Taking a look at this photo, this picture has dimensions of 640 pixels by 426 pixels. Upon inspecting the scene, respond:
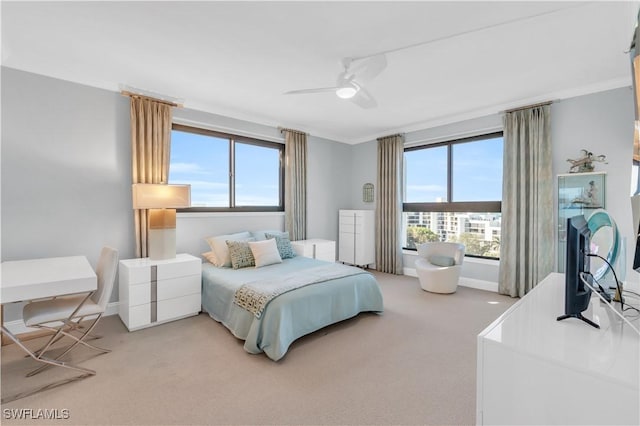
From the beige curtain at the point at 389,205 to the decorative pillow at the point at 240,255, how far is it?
106 inches

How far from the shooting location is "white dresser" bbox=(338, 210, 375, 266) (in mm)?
5422

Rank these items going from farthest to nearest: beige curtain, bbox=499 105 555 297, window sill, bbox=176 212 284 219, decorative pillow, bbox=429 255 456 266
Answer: decorative pillow, bbox=429 255 456 266, window sill, bbox=176 212 284 219, beige curtain, bbox=499 105 555 297

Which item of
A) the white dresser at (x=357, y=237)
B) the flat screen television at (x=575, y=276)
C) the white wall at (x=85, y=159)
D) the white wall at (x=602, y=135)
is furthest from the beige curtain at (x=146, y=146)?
the white wall at (x=602, y=135)

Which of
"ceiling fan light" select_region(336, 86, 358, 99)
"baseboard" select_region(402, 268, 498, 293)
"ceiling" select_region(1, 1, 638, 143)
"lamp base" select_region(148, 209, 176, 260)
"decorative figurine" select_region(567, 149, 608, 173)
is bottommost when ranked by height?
"baseboard" select_region(402, 268, 498, 293)

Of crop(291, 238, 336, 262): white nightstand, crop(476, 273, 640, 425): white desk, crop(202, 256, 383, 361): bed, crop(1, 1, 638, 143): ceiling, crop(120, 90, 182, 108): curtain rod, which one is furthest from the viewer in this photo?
crop(291, 238, 336, 262): white nightstand

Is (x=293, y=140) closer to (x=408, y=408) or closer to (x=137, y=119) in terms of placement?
(x=137, y=119)

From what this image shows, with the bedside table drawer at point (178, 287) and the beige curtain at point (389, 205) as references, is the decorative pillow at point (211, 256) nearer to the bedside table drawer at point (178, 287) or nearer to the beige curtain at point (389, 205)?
the bedside table drawer at point (178, 287)

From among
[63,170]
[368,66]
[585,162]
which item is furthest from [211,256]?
[585,162]

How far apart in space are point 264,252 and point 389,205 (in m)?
2.65

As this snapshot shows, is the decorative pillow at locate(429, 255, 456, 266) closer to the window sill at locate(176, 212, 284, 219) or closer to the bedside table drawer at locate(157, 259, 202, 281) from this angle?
the window sill at locate(176, 212, 284, 219)

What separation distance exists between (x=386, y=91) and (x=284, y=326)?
9.42ft

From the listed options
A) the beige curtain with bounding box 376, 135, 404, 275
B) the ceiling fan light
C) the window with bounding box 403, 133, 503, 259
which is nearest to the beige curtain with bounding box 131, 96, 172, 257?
the ceiling fan light

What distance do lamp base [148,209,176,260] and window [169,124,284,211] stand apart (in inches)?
28.3

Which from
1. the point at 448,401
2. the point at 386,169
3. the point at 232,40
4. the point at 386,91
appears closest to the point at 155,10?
the point at 232,40
